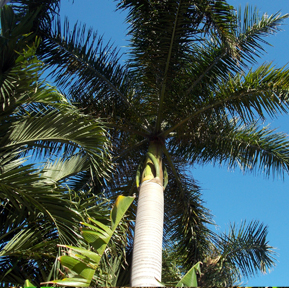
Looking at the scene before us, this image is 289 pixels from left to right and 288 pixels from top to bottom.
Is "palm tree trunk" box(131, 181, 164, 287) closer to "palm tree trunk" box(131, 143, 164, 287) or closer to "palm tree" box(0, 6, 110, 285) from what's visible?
"palm tree trunk" box(131, 143, 164, 287)

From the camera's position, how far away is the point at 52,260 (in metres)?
4.87

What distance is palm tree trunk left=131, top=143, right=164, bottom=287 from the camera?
4.60m

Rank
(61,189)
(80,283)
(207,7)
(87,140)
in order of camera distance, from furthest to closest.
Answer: (207,7)
(87,140)
(61,189)
(80,283)

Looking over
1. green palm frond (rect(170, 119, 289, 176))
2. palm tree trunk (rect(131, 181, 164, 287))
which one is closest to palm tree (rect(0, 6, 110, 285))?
palm tree trunk (rect(131, 181, 164, 287))

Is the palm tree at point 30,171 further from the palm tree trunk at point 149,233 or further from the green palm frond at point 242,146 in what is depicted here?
the green palm frond at point 242,146

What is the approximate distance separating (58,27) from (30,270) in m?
5.19

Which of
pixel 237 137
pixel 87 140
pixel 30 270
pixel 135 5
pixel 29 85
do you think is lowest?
pixel 30 270

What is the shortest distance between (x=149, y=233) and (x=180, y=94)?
338 cm

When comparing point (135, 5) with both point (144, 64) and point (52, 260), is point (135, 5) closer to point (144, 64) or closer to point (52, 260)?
point (144, 64)

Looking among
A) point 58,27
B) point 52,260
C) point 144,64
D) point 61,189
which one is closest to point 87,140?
point 61,189

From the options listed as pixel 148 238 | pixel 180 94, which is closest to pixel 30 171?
pixel 148 238

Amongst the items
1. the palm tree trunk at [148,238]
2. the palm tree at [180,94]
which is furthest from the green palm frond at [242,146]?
the palm tree trunk at [148,238]

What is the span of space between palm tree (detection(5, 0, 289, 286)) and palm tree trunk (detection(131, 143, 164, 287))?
21 cm

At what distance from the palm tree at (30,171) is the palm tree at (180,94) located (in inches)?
74.6
